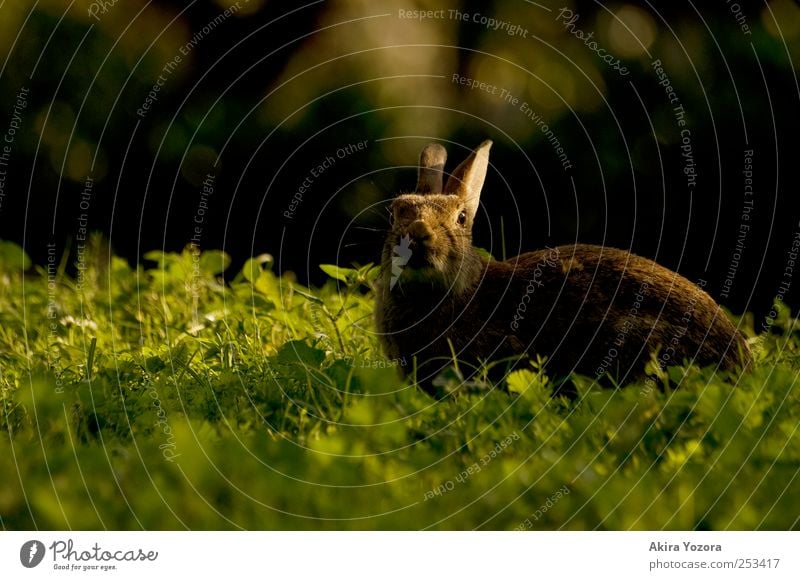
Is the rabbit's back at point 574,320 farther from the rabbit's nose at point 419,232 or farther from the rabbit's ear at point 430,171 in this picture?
the rabbit's ear at point 430,171

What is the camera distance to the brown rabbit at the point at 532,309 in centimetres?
482

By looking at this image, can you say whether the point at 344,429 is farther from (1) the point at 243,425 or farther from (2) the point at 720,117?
(2) the point at 720,117

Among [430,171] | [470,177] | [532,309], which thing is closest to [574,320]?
[532,309]

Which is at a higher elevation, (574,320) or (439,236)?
(439,236)

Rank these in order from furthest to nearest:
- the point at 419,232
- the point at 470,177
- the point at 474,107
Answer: the point at 474,107, the point at 470,177, the point at 419,232

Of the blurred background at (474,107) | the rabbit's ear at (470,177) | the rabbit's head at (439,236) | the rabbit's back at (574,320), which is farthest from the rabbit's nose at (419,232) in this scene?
the blurred background at (474,107)

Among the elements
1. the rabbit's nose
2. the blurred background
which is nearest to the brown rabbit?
the rabbit's nose

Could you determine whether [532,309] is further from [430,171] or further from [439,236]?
[430,171]

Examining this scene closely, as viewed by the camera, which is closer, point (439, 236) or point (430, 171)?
point (439, 236)

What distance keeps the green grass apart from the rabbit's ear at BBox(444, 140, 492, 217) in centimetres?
85

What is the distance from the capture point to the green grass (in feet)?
10.7

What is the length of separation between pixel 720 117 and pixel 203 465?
5.37m

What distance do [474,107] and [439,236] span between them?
2.99 metres

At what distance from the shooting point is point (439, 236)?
4.92m
